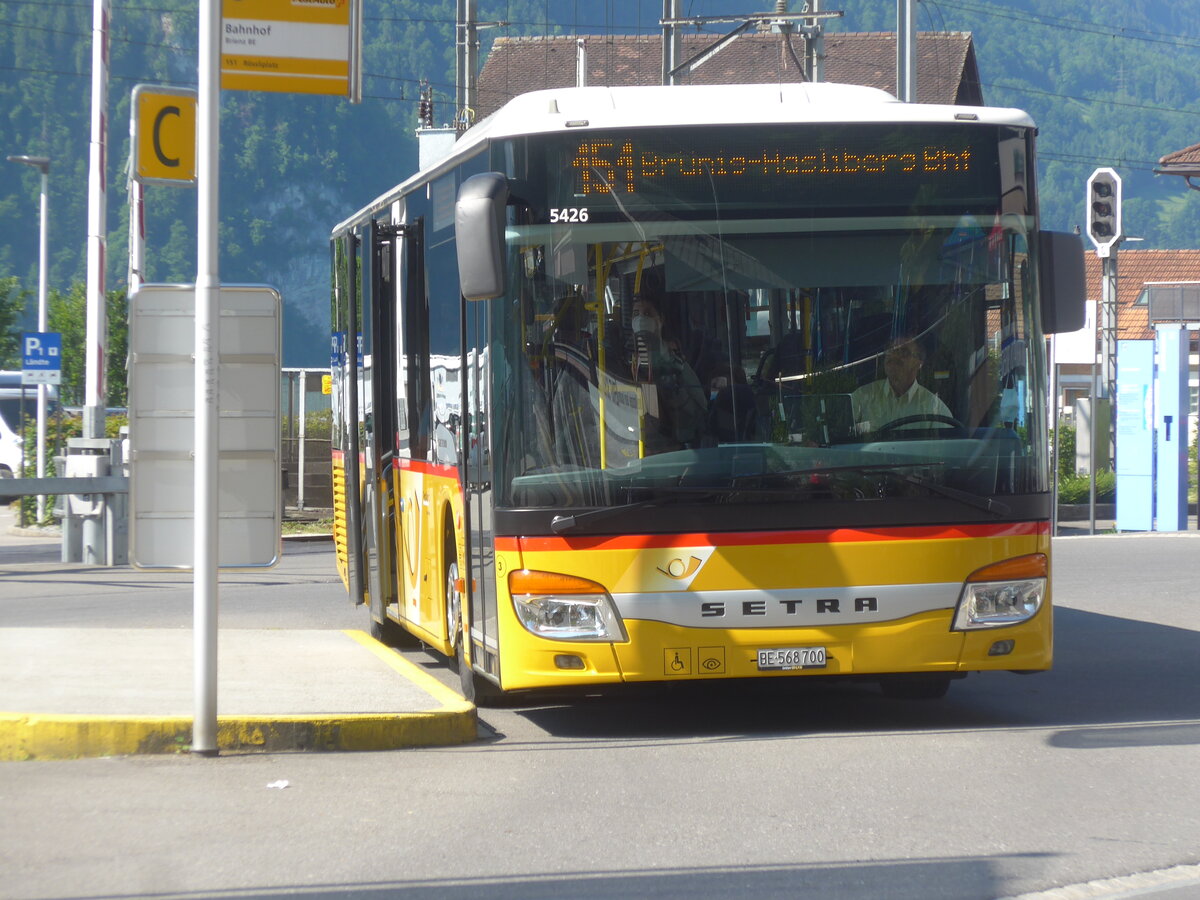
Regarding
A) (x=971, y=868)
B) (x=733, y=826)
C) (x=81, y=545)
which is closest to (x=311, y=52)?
(x=733, y=826)

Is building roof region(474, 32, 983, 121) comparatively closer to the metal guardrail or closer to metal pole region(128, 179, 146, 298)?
metal pole region(128, 179, 146, 298)

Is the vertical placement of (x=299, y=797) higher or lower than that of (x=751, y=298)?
lower

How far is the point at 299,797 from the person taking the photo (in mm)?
6844

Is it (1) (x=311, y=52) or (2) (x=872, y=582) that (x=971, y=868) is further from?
(1) (x=311, y=52)

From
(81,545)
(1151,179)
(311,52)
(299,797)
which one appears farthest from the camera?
(1151,179)

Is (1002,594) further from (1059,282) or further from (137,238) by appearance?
(137,238)

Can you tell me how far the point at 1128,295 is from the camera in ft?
271

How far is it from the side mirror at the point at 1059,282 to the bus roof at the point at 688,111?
594 millimetres

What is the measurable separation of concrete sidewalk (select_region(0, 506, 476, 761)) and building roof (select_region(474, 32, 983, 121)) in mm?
48454

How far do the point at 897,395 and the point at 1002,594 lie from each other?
3.52 ft

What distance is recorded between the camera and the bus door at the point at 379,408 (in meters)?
10.8

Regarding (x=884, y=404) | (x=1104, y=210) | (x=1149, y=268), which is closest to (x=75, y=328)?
(x=1104, y=210)

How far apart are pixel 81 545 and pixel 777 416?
570 inches

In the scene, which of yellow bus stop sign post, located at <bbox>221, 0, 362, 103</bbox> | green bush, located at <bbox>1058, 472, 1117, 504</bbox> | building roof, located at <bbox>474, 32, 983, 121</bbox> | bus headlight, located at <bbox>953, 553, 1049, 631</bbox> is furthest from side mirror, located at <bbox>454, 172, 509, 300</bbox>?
building roof, located at <bbox>474, 32, 983, 121</bbox>
